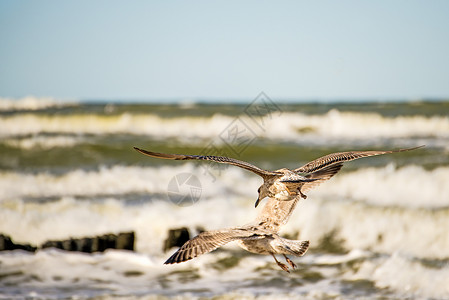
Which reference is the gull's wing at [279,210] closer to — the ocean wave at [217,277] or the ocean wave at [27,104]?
the ocean wave at [217,277]

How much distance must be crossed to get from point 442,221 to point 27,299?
7.90m

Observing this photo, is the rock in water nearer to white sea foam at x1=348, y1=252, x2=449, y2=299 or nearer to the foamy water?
white sea foam at x1=348, y1=252, x2=449, y2=299

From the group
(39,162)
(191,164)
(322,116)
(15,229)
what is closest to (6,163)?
(39,162)

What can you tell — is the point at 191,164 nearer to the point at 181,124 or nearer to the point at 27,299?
the point at 181,124

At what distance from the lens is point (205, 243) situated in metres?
4.68

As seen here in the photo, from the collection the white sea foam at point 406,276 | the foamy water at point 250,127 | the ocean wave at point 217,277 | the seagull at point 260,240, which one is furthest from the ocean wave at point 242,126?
the seagull at point 260,240

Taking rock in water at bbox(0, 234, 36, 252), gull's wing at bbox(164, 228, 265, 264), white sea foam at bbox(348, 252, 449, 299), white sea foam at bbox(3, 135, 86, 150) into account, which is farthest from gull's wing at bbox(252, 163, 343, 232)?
white sea foam at bbox(3, 135, 86, 150)

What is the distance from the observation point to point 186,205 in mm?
14336

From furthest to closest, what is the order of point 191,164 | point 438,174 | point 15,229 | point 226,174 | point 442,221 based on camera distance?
point 191,164, point 226,174, point 438,174, point 15,229, point 442,221

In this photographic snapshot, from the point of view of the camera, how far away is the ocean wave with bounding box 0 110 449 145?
23375 mm

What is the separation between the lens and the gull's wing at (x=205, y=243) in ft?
14.8

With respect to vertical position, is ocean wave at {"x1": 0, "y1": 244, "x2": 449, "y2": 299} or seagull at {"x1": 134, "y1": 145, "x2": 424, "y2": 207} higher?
seagull at {"x1": 134, "y1": 145, "x2": 424, "y2": 207}

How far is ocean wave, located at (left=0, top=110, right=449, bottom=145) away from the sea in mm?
77

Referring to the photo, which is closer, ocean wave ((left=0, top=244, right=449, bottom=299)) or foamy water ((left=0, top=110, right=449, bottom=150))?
ocean wave ((left=0, top=244, right=449, bottom=299))
